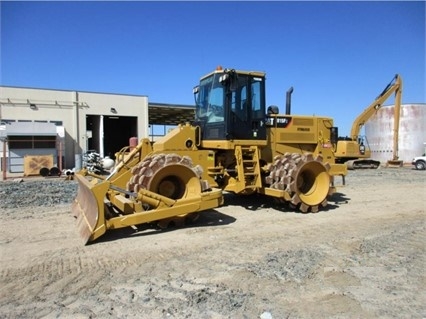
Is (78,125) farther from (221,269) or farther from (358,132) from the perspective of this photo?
(221,269)

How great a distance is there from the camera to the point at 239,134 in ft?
27.1

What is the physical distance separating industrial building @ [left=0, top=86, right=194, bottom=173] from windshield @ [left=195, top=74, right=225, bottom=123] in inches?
564

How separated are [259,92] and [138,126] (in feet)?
70.3

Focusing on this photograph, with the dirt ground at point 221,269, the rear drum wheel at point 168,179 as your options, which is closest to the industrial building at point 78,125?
the rear drum wheel at point 168,179

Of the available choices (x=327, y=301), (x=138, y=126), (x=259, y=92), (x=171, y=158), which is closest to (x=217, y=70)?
(x=259, y=92)

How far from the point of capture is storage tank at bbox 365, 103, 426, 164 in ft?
109

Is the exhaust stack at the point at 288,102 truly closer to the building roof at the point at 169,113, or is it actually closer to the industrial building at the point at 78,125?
the industrial building at the point at 78,125

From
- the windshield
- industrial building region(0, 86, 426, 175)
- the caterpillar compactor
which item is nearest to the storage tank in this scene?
industrial building region(0, 86, 426, 175)

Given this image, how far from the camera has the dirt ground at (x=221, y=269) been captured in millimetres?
3643

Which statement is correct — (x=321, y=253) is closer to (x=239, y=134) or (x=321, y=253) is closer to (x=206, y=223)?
(x=206, y=223)

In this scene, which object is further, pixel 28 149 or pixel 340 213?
pixel 28 149

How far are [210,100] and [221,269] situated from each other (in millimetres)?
4617

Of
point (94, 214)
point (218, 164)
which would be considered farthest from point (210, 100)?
point (94, 214)

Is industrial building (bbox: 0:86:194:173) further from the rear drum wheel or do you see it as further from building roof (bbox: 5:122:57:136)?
the rear drum wheel
